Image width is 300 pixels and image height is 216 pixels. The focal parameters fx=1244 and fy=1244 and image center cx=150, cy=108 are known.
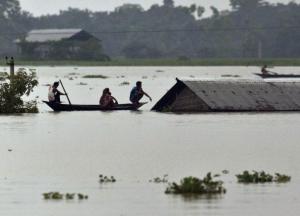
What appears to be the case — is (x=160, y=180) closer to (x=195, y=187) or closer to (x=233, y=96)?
(x=195, y=187)

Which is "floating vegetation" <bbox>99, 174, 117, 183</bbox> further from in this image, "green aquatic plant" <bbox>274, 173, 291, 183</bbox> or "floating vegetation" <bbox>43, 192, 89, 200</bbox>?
"green aquatic plant" <bbox>274, 173, 291, 183</bbox>

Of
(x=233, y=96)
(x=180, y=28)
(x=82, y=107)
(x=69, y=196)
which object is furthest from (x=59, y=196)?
(x=180, y=28)

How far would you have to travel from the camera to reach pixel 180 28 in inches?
6703

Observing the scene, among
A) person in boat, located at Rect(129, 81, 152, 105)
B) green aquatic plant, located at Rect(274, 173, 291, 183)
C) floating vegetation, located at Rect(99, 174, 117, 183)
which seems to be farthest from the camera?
person in boat, located at Rect(129, 81, 152, 105)

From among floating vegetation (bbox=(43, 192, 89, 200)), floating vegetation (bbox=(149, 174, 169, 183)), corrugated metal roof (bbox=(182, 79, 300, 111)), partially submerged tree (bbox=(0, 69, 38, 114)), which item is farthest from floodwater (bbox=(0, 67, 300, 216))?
partially submerged tree (bbox=(0, 69, 38, 114))

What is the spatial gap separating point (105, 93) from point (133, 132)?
6730 mm

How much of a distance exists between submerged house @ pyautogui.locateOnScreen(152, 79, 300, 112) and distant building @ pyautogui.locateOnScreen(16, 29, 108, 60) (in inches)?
3738

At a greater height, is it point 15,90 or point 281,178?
point 15,90

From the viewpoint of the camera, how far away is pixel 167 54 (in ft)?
520

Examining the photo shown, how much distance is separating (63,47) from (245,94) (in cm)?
9668

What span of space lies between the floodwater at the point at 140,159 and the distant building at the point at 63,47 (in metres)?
93.0

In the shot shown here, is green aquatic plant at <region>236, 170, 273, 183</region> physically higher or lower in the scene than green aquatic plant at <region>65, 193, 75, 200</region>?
higher

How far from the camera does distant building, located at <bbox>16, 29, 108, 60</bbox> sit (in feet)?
436

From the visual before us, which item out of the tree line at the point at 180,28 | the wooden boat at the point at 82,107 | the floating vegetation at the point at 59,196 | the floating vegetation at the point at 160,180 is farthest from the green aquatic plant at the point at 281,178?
the tree line at the point at 180,28
